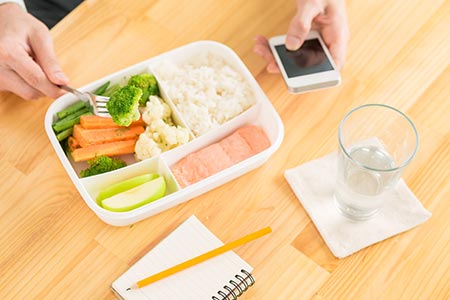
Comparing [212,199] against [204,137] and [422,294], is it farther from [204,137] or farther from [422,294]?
[422,294]

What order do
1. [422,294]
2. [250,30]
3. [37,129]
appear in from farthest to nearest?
[250,30] < [37,129] < [422,294]

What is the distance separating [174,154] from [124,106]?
7.2 inches

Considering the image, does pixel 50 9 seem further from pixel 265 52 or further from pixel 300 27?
pixel 300 27

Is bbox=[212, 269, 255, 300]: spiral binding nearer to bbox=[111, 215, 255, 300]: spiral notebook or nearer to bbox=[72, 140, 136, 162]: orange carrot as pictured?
bbox=[111, 215, 255, 300]: spiral notebook

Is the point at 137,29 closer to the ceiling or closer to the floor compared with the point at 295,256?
closer to the ceiling

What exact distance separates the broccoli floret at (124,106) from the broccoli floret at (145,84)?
82 mm

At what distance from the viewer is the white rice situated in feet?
5.52

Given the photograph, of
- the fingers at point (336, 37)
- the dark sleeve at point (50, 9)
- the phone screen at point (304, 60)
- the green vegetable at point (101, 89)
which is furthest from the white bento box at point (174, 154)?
the dark sleeve at point (50, 9)

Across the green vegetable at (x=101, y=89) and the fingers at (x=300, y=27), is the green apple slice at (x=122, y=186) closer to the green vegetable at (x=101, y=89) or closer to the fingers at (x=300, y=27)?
the green vegetable at (x=101, y=89)

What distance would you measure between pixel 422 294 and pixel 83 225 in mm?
849

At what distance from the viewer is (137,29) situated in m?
1.93

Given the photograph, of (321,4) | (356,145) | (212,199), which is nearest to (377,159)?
(356,145)

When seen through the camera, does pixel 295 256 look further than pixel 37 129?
No

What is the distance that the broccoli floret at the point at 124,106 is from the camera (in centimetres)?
158
